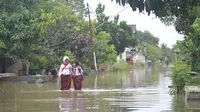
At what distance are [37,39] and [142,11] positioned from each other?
2070 centimetres

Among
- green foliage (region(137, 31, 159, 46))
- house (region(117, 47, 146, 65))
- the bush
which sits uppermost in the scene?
green foliage (region(137, 31, 159, 46))

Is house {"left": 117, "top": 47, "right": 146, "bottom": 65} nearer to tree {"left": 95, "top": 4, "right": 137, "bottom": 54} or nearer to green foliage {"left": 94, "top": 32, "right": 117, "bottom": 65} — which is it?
tree {"left": 95, "top": 4, "right": 137, "bottom": 54}

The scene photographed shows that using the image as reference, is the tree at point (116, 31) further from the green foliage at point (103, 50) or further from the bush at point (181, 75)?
the bush at point (181, 75)

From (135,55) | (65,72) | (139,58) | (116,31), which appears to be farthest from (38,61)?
(139,58)

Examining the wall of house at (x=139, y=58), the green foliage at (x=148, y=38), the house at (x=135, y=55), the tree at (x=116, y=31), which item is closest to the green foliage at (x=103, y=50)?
the tree at (x=116, y=31)

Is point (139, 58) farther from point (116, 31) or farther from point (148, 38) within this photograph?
point (116, 31)

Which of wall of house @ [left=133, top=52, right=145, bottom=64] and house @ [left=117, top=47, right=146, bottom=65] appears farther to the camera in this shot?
wall of house @ [left=133, top=52, right=145, bottom=64]

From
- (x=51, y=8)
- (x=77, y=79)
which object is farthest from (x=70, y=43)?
(x=77, y=79)

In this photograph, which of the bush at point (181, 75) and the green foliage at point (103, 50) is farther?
the green foliage at point (103, 50)

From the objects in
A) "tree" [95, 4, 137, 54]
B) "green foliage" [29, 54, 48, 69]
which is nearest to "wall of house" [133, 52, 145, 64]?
"tree" [95, 4, 137, 54]

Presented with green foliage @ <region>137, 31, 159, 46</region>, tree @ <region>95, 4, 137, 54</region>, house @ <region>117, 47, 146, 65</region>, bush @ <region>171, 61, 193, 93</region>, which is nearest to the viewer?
bush @ <region>171, 61, 193, 93</region>

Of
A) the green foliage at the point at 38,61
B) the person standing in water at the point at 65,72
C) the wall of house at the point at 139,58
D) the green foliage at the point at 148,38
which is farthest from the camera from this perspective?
the green foliage at the point at 148,38

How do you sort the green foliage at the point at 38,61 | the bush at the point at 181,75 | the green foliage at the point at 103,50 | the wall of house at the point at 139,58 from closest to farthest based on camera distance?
the bush at the point at 181,75 → the green foliage at the point at 38,61 → the green foliage at the point at 103,50 → the wall of house at the point at 139,58

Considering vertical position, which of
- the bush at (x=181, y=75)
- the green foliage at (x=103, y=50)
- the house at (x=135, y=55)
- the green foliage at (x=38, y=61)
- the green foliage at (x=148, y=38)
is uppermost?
→ the green foliage at (x=148, y=38)
